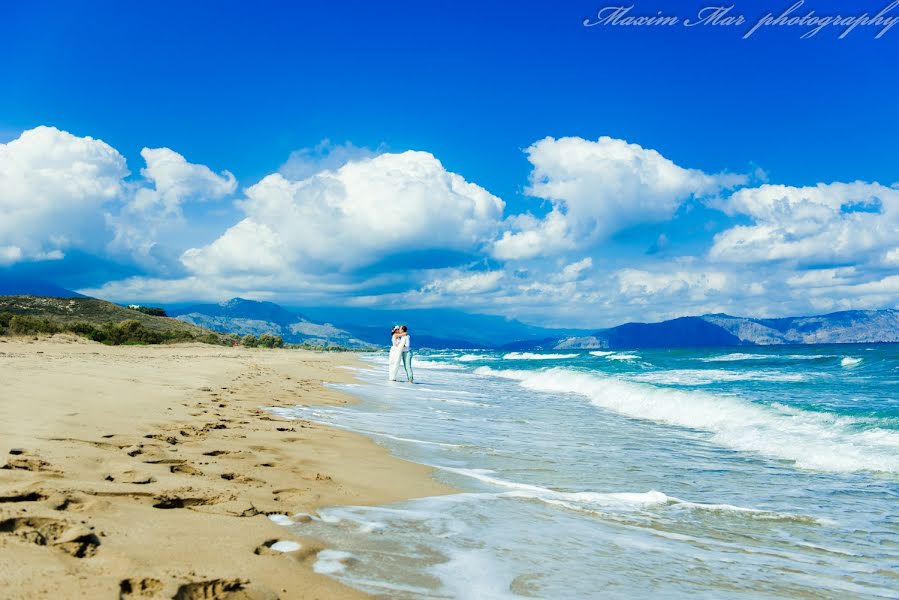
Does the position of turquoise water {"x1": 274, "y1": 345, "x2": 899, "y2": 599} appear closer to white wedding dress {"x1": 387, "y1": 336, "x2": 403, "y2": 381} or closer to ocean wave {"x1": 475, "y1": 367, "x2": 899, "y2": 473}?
ocean wave {"x1": 475, "y1": 367, "x2": 899, "y2": 473}

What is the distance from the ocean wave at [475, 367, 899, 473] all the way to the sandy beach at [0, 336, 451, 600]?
22.8ft

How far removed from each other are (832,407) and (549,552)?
1538 centimetres

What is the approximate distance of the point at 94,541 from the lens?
3176 millimetres

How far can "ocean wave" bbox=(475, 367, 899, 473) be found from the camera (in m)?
9.20

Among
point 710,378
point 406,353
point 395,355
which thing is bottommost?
point 710,378

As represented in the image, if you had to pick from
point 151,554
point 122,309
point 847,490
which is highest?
point 122,309

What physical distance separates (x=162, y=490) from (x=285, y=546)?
1.40 m

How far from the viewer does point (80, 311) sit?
54250 millimetres

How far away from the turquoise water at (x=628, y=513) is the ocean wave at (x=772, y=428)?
A: 0.20 feet

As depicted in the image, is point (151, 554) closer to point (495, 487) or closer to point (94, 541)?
point (94, 541)

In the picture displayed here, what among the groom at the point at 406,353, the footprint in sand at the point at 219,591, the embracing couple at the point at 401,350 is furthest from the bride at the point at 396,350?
the footprint in sand at the point at 219,591

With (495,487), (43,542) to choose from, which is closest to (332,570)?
(43,542)

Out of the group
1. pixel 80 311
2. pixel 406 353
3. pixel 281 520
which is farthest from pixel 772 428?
pixel 80 311

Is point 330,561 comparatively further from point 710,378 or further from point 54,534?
point 710,378
